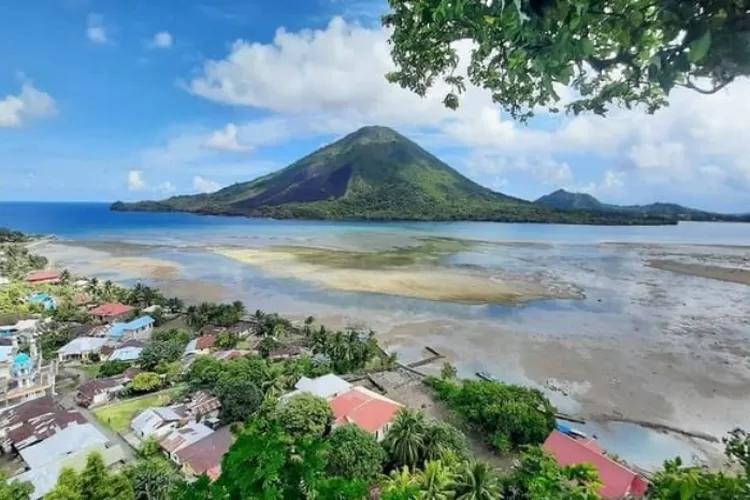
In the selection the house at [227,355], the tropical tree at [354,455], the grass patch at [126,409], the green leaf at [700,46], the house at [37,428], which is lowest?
the grass patch at [126,409]

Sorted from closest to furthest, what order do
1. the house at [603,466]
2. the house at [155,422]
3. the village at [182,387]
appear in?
the house at [603,466] < the village at [182,387] < the house at [155,422]

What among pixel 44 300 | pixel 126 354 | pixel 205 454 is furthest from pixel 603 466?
pixel 44 300

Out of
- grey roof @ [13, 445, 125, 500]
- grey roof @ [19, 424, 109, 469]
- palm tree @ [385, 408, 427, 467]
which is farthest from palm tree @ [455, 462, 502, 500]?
grey roof @ [19, 424, 109, 469]

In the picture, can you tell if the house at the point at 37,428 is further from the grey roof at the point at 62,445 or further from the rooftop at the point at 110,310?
the rooftop at the point at 110,310

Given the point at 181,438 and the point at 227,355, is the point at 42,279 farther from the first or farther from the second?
the point at 181,438

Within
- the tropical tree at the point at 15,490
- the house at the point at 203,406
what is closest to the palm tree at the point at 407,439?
the house at the point at 203,406

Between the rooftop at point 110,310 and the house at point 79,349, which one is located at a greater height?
the rooftop at point 110,310

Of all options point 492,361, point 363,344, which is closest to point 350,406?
point 363,344

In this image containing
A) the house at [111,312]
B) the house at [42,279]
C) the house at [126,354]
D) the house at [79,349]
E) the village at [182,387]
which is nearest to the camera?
the village at [182,387]
